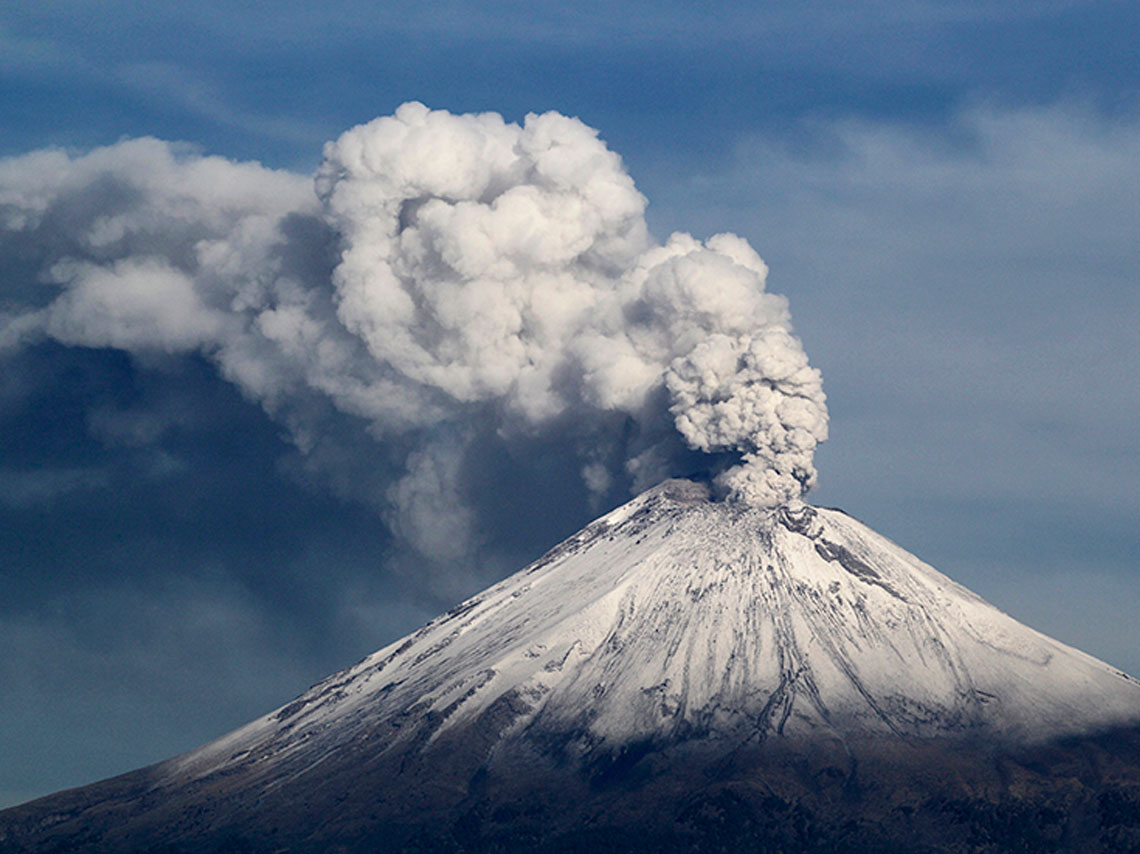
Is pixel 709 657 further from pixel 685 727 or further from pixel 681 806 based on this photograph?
pixel 681 806

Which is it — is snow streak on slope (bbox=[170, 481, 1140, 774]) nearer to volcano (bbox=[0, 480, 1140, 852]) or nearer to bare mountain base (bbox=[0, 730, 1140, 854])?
volcano (bbox=[0, 480, 1140, 852])

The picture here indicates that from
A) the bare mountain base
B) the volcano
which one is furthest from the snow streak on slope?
the bare mountain base

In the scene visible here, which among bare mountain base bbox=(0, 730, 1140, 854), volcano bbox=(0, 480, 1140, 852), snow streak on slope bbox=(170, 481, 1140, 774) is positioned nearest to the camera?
bare mountain base bbox=(0, 730, 1140, 854)

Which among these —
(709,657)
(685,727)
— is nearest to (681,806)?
(685,727)

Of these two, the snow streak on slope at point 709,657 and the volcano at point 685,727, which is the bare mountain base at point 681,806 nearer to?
the volcano at point 685,727

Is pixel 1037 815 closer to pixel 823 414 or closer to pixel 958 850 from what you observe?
pixel 958 850
